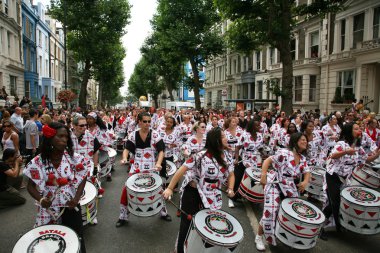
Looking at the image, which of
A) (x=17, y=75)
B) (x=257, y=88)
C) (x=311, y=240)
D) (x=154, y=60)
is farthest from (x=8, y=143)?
(x=154, y=60)

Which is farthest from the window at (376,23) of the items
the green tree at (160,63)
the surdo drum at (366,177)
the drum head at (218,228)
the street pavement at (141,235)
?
the green tree at (160,63)

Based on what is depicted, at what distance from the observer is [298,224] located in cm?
416

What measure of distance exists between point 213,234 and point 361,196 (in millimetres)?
2881

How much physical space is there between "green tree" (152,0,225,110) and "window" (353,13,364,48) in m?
12.6

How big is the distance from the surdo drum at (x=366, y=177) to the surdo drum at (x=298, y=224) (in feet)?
8.22

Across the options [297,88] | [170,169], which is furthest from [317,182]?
[297,88]

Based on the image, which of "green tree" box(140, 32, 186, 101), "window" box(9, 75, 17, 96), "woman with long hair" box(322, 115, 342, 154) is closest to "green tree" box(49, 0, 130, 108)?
"window" box(9, 75, 17, 96)

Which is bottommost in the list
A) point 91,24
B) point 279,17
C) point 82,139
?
point 82,139

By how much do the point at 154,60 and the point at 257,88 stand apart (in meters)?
18.7

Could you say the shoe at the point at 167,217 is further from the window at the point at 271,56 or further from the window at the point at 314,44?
the window at the point at 271,56

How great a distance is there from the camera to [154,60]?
48.6 metres

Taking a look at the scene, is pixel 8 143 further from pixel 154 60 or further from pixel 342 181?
pixel 154 60

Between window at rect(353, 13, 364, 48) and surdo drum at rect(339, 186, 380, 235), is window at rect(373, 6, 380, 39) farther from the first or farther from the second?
surdo drum at rect(339, 186, 380, 235)

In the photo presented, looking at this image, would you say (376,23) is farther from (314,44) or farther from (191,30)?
(191,30)
